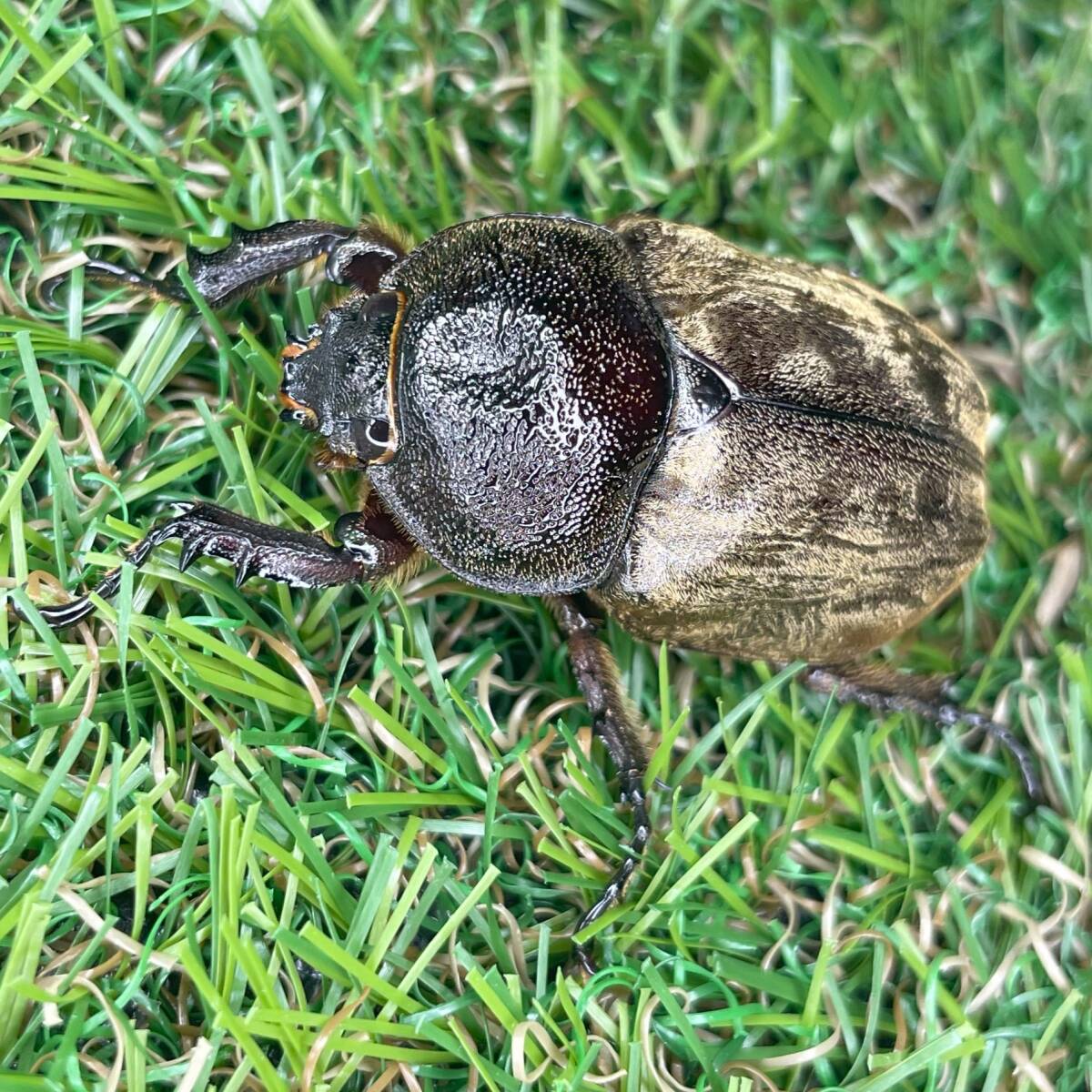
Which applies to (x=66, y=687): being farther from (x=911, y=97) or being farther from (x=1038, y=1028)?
(x=911, y=97)

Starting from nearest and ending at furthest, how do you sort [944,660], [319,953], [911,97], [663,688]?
1. [319,953]
2. [663,688]
3. [944,660]
4. [911,97]

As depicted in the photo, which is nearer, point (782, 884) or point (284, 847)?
point (284, 847)

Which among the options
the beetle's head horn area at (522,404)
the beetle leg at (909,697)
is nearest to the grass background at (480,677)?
the beetle leg at (909,697)

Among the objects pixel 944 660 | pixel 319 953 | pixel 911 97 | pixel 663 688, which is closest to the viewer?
pixel 319 953

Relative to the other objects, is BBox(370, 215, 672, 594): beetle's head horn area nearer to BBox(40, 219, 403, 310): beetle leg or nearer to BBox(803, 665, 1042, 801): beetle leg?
BBox(40, 219, 403, 310): beetle leg

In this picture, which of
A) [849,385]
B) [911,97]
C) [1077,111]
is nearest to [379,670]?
[849,385]

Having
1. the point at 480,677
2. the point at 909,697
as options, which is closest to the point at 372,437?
the point at 480,677

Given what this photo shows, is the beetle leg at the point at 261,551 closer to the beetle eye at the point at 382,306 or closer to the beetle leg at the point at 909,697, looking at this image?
the beetle eye at the point at 382,306
